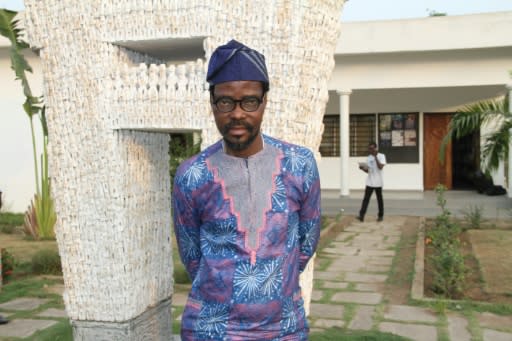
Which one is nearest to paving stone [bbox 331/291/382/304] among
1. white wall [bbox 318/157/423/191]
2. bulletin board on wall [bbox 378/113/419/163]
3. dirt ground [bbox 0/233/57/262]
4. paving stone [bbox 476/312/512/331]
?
paving stone [bbox 476/312/512/331]

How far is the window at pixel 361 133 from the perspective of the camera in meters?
15.4

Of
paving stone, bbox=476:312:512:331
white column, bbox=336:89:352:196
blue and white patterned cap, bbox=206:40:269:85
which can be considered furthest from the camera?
white column, bbox=336:89:352:196

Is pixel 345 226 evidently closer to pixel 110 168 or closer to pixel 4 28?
pixel 4 28

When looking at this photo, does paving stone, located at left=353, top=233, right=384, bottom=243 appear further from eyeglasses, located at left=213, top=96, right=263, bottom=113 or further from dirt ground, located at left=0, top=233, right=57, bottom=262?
eyeglasses, located at left=213, top=96, right=263, bottom=113

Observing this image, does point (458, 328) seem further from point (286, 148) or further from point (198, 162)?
point (198, 162)

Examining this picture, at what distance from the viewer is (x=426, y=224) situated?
10477 mm

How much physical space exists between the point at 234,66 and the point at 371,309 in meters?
4.11

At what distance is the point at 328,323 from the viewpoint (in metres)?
5.02

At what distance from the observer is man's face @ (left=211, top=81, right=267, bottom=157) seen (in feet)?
6.25

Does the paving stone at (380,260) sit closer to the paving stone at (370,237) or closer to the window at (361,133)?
the paving stone at (370,237)

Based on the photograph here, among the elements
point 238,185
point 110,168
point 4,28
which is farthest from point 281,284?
point 4,28

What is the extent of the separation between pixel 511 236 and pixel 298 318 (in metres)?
8.15

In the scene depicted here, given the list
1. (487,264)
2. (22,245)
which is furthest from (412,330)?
(22,245)

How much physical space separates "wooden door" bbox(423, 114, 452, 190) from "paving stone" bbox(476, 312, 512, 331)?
34.5 feet
